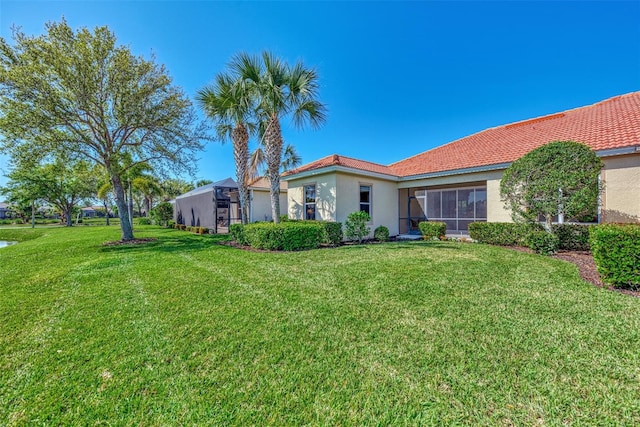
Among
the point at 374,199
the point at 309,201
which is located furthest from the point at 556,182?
the point at 309,201

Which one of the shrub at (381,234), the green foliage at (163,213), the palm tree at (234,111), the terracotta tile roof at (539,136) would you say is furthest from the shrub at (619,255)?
the green foliage at (163,213)

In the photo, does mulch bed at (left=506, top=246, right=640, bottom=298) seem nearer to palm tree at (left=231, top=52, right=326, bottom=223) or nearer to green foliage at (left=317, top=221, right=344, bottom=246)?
green foliage at (left=317, top=221, right=344, bottom=246)

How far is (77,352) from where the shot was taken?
112 inches

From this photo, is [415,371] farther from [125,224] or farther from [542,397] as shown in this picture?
[125,224]

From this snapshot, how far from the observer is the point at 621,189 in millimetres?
7633

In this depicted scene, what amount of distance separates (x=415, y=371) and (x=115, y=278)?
658 cm

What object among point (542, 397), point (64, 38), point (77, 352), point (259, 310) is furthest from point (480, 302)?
point (64, 38)

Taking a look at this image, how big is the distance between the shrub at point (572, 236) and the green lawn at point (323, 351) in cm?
377

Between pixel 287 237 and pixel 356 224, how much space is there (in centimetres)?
317

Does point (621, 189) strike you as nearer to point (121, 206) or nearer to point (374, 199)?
point (374, 199)

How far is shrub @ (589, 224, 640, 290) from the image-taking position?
4.34 meters

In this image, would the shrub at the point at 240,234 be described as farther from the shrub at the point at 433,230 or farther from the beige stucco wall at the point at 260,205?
the shrub at the point at 433,230

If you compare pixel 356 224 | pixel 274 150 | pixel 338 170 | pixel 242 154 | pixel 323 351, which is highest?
pixel 242 154

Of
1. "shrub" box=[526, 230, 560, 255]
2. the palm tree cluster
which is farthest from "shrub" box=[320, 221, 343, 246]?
"shrub" box=[526, 230, 560, 255]
